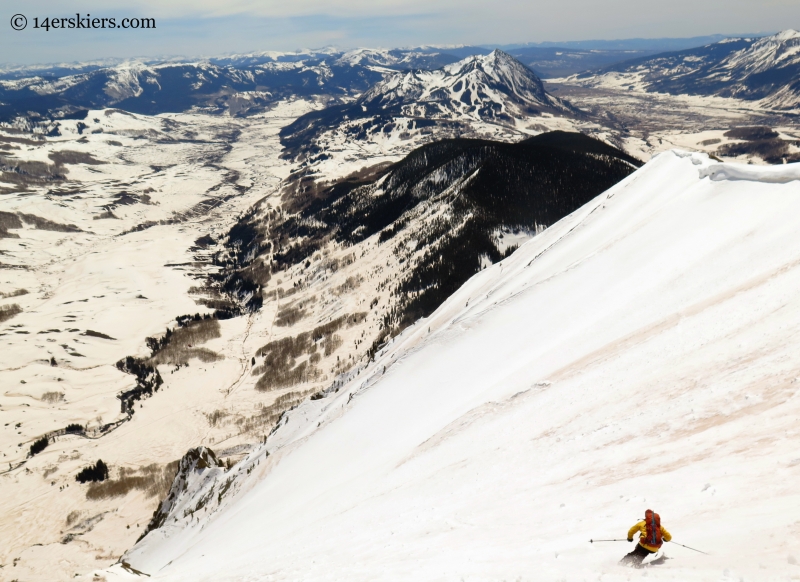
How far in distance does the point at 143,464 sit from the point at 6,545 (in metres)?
18.8

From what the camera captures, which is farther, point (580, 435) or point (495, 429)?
point (495, 429)

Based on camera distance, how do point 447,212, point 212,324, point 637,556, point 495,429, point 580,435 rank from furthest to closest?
point 447,212
point 212,324
point 495,429
point 580,435
point 637,556

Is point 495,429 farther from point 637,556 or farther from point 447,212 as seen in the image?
point 447,212

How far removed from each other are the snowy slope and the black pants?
0.39 meters

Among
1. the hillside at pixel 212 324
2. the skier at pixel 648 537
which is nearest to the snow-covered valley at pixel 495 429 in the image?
the skier at pixel 648 537

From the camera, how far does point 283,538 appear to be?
79.1 ft

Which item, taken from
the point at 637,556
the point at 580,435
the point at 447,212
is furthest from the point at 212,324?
the point at 637,556

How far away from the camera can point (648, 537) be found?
35.8ft

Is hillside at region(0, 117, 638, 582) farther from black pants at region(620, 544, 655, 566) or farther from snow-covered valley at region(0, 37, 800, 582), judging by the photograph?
black pants at region(620, 544, 655, 566)

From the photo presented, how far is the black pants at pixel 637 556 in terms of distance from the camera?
36.5ft

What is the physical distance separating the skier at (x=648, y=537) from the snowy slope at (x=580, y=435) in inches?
17.9

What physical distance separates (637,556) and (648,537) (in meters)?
0.82

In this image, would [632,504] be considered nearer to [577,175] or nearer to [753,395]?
[753,395]

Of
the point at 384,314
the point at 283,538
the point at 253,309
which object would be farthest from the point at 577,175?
the point at 283,538
